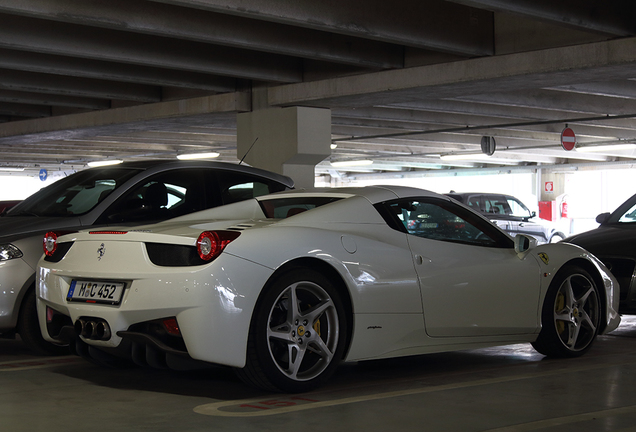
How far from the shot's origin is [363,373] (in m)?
5.51

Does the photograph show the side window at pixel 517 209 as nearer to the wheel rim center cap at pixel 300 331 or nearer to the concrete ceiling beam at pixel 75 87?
the concrete ceiling beam at pixel 75 87

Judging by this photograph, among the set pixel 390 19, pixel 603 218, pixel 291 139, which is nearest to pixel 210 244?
pixel 603 218

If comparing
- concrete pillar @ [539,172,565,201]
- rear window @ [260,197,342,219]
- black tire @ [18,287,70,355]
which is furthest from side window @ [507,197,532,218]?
black tire @ [18,287,70,355]

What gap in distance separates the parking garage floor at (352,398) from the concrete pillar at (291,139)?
8421 millimetres

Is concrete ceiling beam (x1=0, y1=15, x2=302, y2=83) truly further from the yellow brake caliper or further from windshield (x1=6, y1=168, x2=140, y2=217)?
the yellow brake caliper

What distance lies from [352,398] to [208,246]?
120 cm

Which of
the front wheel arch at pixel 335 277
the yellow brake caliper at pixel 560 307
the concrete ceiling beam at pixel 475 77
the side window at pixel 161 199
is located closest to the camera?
the front wheel arch at pixel 335 277

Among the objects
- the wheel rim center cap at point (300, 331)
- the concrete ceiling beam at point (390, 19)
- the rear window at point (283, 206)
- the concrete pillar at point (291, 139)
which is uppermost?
the concrete ceiling beam at point (390, 19)

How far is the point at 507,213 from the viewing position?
20594mm

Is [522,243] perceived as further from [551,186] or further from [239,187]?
[551,186]

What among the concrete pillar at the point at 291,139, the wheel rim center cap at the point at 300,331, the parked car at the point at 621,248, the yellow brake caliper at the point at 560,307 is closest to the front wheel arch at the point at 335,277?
the wheel rim center cap at the point at 300,331

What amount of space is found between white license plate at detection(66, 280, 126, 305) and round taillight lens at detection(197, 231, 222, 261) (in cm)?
55

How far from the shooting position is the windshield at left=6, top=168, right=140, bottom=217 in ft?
22.0

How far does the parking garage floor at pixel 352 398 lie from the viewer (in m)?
3.94
